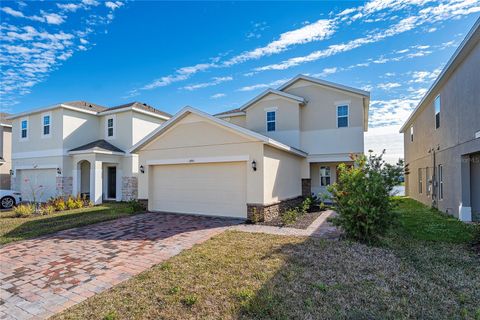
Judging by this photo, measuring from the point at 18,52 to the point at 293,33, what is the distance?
12415 millimetres

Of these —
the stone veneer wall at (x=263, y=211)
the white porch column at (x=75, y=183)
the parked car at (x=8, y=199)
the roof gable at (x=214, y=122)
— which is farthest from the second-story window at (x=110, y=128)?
the stone veneer wall at (x=263, y=211)

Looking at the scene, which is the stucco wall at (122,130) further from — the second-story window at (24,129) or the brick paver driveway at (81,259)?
the brick paver driveway at (81,259)

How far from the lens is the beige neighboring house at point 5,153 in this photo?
22.3 metres

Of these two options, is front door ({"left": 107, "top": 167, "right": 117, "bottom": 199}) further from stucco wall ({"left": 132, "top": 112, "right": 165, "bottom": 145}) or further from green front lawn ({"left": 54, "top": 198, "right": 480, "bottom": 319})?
green front lawn ({"left": 54, "top": 198, "right": 480, "bottom": 319})

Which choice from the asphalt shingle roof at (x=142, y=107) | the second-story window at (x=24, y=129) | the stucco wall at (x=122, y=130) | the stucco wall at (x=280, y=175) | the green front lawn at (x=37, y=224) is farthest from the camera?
the second-story window at (x=24, y=129)

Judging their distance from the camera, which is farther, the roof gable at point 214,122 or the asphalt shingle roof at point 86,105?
the asphalt shingle roof at point 86,105

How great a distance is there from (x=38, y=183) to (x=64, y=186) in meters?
3.51

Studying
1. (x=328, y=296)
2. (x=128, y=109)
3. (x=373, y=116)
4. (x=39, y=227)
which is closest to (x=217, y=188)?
(x=39, y=227)

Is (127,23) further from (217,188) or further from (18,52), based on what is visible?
(217,188)

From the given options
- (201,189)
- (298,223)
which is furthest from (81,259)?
(298,223)

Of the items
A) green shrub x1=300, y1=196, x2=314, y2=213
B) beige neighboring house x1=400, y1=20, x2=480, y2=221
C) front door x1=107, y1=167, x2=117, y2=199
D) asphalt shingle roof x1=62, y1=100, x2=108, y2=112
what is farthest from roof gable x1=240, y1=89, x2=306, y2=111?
asphalt shingle roof x1=62, y1=100, x2=108, y2=112

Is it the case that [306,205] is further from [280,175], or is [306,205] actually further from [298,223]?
[298,223]

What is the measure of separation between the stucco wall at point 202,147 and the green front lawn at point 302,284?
147 inches

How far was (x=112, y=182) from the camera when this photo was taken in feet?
63.6
